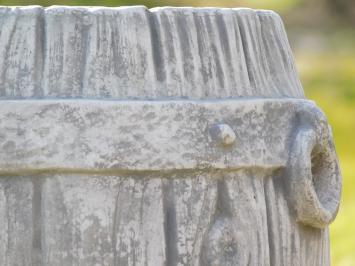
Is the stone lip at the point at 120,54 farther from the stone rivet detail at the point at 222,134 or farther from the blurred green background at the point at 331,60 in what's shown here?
the blurred green background at the point at 331,60

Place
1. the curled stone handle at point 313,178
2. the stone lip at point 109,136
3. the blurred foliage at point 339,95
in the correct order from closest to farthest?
the stone lip at point 109,136 < the curled stone handle at point 313,178 < the blurred foliage at point 339,95

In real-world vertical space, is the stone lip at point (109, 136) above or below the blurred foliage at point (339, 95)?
below

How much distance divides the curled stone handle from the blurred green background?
335 centimetres

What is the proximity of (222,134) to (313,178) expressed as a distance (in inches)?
14.7

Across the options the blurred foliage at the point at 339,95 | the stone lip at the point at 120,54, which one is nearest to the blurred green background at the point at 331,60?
the blurred foliage at the point at 339,95

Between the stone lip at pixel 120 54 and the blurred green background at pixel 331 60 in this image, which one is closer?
the stone lip at pixel 120 54

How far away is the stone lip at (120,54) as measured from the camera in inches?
114

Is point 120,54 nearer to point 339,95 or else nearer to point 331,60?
point 339,95

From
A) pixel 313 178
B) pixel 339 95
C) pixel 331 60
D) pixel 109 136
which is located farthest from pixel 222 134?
pixel 331 60

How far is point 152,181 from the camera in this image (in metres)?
2.88

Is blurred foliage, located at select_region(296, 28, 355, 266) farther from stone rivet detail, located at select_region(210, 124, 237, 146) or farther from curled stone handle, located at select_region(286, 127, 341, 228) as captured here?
stone rivet detail, located at select_region(210, 124, 237, 146)

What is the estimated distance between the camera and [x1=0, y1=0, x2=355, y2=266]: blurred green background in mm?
8734

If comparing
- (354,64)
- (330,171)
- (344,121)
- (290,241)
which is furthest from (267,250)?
(354,64)

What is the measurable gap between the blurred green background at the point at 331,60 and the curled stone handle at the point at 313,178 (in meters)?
3.35
